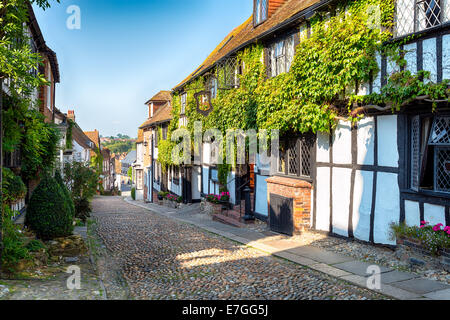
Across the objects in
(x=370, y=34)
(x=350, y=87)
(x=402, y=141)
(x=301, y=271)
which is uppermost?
(x=370, y=34)

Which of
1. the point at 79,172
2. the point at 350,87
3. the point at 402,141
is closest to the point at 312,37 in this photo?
the point at 350,87

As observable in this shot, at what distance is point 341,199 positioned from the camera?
9.55 metres

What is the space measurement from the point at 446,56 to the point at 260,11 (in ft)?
31.3

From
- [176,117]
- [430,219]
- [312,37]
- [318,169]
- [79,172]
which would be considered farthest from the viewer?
[176,117]

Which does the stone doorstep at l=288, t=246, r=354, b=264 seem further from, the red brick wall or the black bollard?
the black bollard

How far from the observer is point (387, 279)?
21.5 ft

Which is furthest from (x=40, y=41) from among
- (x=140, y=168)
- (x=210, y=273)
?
(x=140, y=168)

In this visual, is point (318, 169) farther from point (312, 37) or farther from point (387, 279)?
point (387, 279)

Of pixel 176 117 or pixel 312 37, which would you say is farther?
pixel 176 117

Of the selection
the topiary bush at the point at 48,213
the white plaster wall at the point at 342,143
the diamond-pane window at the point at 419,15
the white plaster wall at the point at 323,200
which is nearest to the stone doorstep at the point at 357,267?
the white plaster wall at the point at 323,200

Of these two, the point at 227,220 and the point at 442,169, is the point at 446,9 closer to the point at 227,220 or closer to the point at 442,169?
the point at 442,169

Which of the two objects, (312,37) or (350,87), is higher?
(312,37)

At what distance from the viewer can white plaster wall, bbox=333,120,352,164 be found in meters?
9.30
